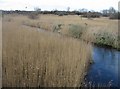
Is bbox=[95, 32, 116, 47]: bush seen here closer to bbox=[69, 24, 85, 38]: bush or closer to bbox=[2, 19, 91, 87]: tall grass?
bbox=[69, 24, 85, 38]: bush

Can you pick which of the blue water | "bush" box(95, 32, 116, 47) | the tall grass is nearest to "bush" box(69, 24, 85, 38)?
"bush" box(95, 32, 116, 47)

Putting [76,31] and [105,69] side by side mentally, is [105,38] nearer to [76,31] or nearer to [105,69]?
[76,31]

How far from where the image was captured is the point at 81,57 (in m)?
7.67

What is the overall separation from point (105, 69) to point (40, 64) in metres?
3.06

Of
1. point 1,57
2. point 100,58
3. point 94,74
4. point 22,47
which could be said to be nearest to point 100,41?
point 100,58

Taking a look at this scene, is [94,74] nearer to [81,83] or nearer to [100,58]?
[81,83]

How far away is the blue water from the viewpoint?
287 inches

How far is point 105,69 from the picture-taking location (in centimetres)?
878

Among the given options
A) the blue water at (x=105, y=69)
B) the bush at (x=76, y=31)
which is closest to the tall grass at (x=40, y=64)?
the blue water at (x=105, y=69)

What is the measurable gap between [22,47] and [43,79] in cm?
164

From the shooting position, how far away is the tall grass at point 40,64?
584 cm

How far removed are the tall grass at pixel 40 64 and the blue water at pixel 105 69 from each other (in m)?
0.65

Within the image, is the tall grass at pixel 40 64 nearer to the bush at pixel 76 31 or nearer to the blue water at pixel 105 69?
the blue water at pixel 105 69

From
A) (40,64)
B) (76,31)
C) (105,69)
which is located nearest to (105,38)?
(76,31)
